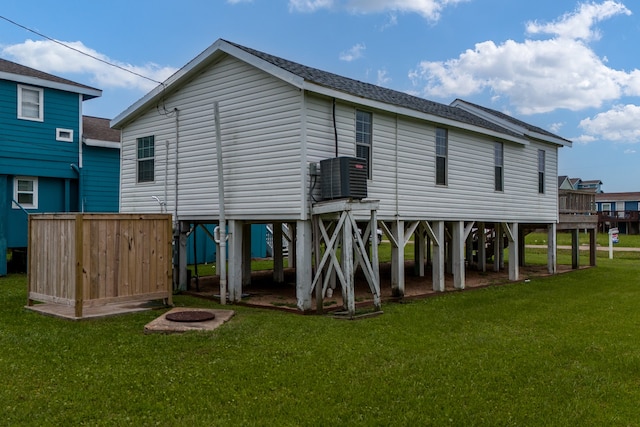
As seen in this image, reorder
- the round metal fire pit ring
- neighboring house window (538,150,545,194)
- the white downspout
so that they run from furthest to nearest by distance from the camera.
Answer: neighboring house window (538,150,545,194)
the white downspout
the round metal fire pit ring

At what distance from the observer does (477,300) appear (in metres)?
11.9

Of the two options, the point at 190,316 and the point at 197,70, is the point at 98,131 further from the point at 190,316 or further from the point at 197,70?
the point at 190,316

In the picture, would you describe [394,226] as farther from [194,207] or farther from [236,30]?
[236,30]

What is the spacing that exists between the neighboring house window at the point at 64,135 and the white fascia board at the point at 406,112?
10856 mm

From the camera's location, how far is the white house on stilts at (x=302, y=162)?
33.0 ft

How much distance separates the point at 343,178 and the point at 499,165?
7.88 metres

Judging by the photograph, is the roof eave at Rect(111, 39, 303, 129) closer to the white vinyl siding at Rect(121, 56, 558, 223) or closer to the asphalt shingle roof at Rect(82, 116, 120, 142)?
the white vinyl siding at Rect(121, 56, 558, 223)

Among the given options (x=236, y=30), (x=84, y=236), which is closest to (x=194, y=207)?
(x=84, y=236)

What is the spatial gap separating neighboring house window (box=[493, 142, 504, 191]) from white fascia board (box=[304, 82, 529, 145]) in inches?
12.0

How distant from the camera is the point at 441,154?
529 inches

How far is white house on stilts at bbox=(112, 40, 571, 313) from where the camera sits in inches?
396

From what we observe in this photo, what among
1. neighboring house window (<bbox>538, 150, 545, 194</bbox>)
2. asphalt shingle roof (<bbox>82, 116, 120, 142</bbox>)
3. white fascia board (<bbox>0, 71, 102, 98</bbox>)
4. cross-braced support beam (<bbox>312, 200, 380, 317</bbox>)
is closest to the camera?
cross-braced support beam (<bbox>312, 200, 380, 317</bbox>)

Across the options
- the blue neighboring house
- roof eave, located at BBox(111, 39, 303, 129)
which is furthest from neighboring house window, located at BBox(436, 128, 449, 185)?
the blue neighboring house

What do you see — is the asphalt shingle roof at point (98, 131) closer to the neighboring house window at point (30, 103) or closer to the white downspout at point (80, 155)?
the white downspout at point (80, 155)
